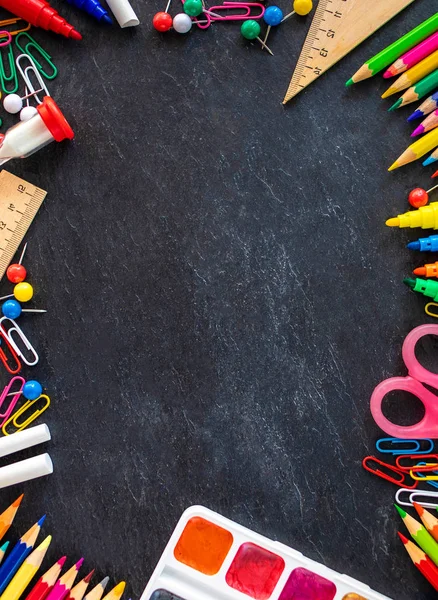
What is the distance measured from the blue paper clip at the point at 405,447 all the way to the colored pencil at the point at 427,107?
799mm

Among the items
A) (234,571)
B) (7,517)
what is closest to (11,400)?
(7,517)

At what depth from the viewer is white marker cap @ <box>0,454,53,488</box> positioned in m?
1.52

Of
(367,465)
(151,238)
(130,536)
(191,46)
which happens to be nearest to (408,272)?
(367,465)

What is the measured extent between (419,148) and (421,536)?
0.93m

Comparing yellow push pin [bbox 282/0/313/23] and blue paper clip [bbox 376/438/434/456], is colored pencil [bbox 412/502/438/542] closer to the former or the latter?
blue paper clip [bbox 376/438/434/456]

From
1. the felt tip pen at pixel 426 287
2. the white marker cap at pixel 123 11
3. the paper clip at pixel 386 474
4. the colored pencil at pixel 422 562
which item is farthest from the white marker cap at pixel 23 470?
the white marker cap at pixel 123 11

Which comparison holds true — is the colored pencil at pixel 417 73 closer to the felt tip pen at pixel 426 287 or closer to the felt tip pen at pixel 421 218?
the felt tip pen at pixel 421 218

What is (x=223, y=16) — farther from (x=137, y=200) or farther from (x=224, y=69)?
(x=137, y=200)

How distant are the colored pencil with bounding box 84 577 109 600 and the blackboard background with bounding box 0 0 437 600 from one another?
0.03 meters

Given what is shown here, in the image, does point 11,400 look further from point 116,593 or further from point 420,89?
point 420,89

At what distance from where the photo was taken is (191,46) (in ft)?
5.18

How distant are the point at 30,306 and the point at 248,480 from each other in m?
0.72

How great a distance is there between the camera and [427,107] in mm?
1484

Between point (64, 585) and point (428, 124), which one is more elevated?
point (428, 124)
